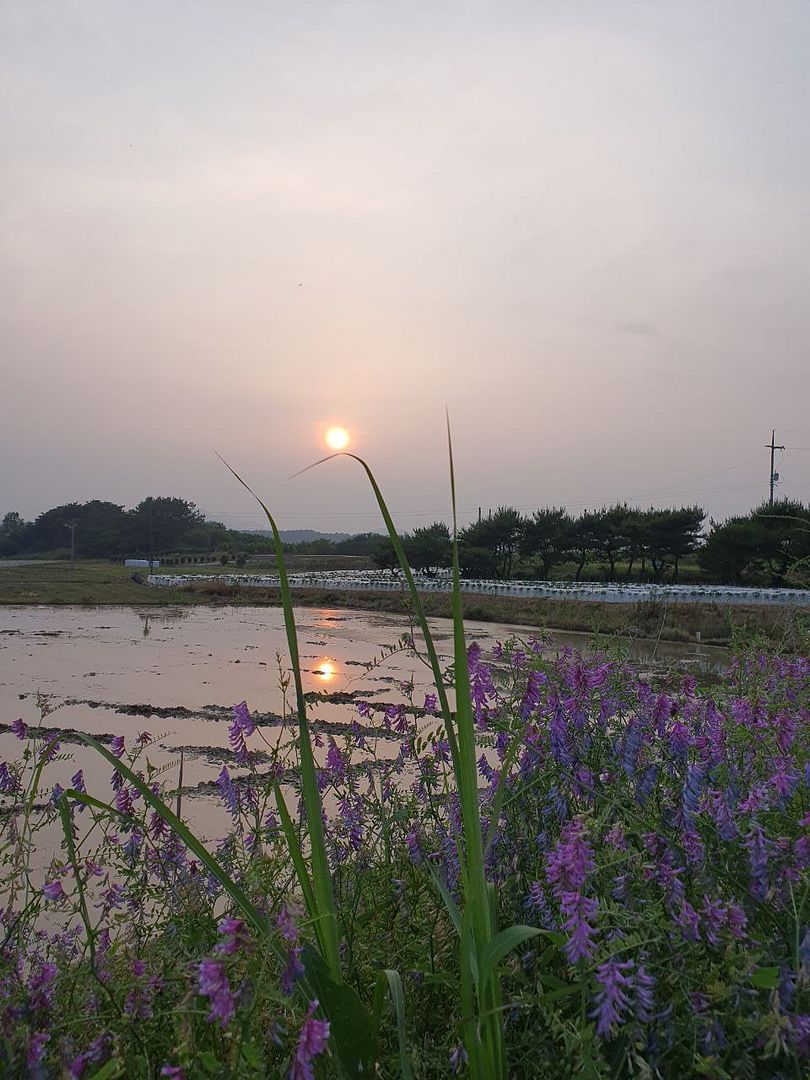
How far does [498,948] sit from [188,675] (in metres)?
16.5

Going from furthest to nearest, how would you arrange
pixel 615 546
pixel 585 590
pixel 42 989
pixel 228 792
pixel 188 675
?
pixel 615 546 → pixel 585 590 → pixel 188 675 → pixel 228 792 → pixel 42 989

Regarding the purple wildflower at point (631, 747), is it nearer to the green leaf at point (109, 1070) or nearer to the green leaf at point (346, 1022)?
the green leaf at point (346, 1022)

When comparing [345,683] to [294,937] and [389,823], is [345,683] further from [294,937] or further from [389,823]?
[294,937]

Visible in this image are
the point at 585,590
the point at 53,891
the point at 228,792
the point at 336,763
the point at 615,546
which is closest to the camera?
the point at 53,891

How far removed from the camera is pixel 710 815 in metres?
1.78

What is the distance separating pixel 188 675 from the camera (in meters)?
17.0

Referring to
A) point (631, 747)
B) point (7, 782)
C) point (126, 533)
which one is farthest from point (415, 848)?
point (126, 533)

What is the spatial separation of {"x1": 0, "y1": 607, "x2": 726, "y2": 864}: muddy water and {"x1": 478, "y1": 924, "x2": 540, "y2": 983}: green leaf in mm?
1492

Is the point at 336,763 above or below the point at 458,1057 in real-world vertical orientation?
above

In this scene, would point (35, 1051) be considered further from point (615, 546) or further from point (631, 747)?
point (615, 546)

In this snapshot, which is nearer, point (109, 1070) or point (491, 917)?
point (109, 1070)

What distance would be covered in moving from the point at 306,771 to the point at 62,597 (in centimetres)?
4025

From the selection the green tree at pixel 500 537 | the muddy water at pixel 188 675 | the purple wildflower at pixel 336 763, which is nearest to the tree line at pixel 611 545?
the green tree at pixel 500 537

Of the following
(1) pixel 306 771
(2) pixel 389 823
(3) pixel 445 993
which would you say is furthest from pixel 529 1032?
(2) pixel 389 823
